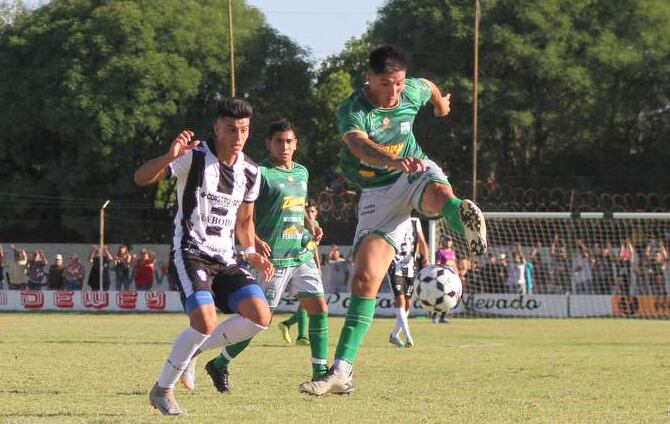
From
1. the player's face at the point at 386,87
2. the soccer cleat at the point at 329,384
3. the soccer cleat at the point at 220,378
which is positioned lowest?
the soccer cleat at the point at 220,378

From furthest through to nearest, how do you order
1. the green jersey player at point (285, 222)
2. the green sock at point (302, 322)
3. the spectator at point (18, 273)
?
the spectator at point (18, 273) < the green sock at point (302, 322) < the green jersey player at point (285, 222)

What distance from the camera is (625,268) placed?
104 ft

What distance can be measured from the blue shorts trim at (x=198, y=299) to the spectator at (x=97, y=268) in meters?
29.7

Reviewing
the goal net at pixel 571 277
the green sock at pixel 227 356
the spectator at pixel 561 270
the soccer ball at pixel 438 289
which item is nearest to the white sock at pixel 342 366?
the green sock at pixel 227 356

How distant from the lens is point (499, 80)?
45.8 metres

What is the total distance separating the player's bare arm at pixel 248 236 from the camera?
29.2ft

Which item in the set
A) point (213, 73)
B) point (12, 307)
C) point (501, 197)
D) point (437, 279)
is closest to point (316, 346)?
point (437, 279)

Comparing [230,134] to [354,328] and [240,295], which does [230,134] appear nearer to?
[240,295]

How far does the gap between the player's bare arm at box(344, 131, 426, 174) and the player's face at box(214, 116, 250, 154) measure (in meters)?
0.77

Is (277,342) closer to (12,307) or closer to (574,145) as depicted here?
(12,307)

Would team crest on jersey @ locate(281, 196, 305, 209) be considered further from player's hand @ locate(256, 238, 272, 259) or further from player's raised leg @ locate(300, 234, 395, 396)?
player's raised leg @ locate(300, 234, 395, 396)

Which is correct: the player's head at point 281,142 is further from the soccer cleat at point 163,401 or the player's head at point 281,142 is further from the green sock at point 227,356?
the soccer cleat at point 163,401

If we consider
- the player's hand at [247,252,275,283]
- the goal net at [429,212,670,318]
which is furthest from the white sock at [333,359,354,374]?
the goal net at [429,212,670,318]

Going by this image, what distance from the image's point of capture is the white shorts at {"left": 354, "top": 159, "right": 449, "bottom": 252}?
8859mm
